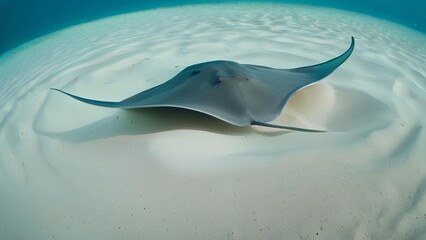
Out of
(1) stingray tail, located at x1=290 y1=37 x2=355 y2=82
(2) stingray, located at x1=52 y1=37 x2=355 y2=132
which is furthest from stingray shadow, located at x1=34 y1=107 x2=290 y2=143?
(1) stingray tail, located at x1=290 y1=37 x2=355 y2=82

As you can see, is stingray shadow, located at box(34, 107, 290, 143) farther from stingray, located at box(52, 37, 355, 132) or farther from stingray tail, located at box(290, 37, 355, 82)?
stingray tail, located at box(290, 37, 355, 82)

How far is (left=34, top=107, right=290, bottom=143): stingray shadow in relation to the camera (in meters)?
2.04

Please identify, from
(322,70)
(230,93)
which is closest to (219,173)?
(230,93)

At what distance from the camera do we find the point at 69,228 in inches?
59.1

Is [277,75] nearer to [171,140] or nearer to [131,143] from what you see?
[171,140]

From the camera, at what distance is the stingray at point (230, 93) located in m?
1.75

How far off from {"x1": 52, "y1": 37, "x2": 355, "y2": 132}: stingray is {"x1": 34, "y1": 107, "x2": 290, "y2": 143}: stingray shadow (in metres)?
0.19

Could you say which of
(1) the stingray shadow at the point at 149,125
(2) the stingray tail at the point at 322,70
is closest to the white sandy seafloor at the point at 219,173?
(1) the stingray shadow at the point at 149,125

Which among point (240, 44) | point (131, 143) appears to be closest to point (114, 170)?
point (131, 143)

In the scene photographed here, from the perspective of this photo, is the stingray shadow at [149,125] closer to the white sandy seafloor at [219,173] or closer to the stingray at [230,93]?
the white sandy seafloor at [219,173]

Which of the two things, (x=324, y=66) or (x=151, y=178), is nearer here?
(x=151, y=178)

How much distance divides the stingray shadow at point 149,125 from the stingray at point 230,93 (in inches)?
7.3

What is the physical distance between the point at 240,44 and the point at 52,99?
3.39 m

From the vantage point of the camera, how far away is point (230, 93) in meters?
1.95
